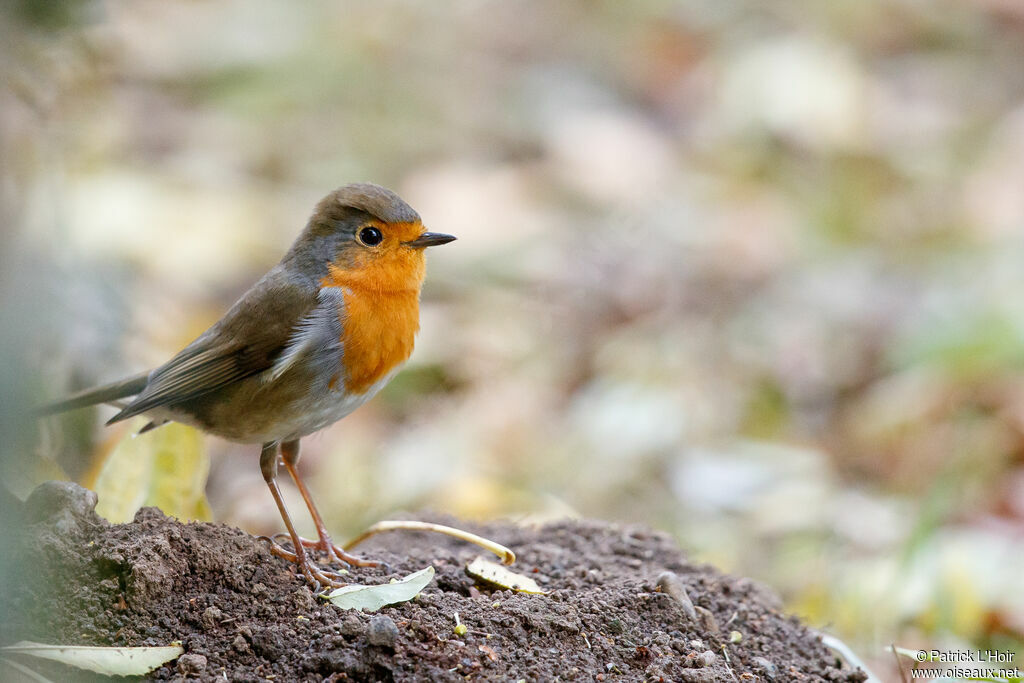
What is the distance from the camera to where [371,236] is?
138 inches

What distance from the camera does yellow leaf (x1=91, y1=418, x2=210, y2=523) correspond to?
3379 mm

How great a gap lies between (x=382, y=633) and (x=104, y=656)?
0.59 m

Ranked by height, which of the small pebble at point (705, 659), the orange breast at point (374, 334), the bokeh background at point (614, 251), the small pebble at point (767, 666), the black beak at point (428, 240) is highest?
the bokeh background at point (614, 251)

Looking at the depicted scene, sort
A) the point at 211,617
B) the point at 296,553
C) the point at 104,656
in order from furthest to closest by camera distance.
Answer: the point at 296,553, the point at 211,617, the point at 104,656

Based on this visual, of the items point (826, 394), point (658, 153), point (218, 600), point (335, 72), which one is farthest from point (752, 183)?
point (218, 600)

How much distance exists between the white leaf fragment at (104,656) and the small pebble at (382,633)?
17.4 inches

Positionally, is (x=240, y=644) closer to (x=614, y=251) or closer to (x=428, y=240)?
(x=428, y=240)

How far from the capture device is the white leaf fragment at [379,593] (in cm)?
271

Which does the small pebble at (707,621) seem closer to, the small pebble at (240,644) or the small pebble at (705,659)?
the small pebble at (705,659)

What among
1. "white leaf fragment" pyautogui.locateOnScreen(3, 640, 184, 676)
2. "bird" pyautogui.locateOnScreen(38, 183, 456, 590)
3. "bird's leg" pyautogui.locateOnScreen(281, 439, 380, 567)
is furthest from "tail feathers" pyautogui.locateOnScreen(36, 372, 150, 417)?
"white leaf fragment" pyautogui.locateOnScreen(3, 640, 184, 676)

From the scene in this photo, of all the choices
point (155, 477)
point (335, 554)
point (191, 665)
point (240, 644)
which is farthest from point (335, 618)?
point (155, 477)

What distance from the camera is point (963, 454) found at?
210 inches

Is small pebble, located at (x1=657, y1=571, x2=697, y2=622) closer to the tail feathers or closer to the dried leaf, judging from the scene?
the dried leaf

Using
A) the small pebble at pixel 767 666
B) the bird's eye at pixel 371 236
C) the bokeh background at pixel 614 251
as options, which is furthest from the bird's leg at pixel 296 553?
the small pebble at pixel 767 666
